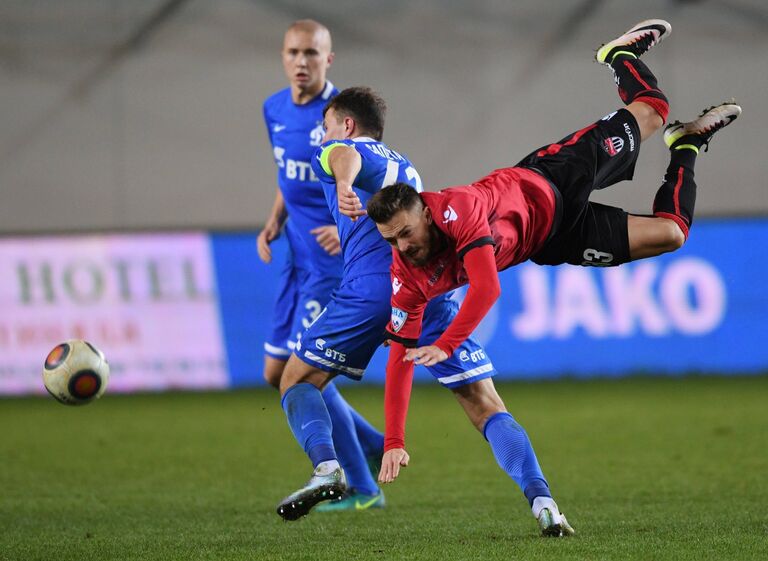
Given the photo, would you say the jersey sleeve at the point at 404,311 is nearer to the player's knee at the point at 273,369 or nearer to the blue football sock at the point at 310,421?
the blue football sock at the point at 310,421

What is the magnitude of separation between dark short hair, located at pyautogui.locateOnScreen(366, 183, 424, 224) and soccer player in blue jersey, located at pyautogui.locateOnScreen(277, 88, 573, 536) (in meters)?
0.43

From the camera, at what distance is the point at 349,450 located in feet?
19.9

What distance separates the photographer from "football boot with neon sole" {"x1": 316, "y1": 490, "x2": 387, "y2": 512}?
5973mm

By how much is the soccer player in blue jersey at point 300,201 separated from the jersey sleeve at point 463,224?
6.32 ft

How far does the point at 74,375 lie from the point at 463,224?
87.2 inches

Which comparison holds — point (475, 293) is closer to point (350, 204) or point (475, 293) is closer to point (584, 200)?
point (350, 204)

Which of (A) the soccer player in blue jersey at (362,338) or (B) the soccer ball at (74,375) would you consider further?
(B) the soccer ball at (74,375)

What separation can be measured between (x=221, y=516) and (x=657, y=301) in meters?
6.83

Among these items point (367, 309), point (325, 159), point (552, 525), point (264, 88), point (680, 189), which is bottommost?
point (552, 525)

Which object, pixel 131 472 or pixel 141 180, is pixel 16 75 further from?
pixel 131 472

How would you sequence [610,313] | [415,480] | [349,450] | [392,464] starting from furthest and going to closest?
[610,313] < [415,480] < [349,450] < [392,464]

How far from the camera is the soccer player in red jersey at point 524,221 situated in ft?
14.3

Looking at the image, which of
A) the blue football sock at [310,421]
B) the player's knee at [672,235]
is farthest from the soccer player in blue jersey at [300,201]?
the player's knee at [672,235]

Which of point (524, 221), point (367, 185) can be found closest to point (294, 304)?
A: point (367, 185)
